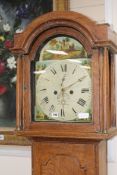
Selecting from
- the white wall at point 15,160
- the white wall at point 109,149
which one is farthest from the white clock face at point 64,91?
the white wall at point 15,160

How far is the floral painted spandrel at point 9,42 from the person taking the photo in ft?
5.51

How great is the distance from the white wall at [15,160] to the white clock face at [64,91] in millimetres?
444

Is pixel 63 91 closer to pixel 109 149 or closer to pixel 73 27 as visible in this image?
pixel 73 27

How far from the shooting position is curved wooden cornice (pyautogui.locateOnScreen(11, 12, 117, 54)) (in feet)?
3.91

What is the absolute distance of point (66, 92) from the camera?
126cm

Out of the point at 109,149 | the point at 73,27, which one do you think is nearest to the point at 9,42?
the point at 73,27

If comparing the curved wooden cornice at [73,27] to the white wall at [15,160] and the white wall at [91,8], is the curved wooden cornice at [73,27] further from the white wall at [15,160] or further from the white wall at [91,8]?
the white wall at [15,160]

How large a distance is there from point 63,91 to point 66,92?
0.01 meters

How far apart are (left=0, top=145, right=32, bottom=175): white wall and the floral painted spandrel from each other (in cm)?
13

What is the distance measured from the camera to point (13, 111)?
1680mm

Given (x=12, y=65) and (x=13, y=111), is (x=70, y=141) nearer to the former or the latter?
(x=13, y=111)

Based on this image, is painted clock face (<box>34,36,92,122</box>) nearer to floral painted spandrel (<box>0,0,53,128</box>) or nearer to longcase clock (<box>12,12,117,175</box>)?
longcase clock (<box>12,12,117,175</box>)

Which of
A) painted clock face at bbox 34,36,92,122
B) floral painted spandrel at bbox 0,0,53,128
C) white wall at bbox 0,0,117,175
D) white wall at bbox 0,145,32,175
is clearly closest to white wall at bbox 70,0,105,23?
white wall at bbox 0,0,117,175

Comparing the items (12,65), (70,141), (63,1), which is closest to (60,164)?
(70,141)
